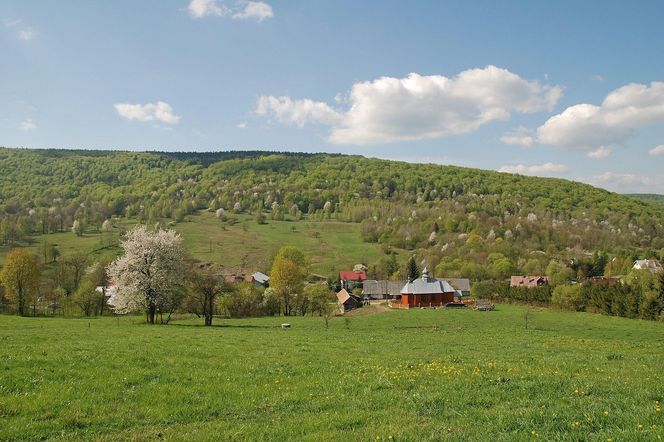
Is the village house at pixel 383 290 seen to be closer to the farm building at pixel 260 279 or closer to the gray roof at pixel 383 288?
the gray roof at pixel 383 288

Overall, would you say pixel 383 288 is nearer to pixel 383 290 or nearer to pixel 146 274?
pixel 383 290

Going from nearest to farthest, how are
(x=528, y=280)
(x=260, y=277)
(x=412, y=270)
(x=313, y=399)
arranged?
(x=313, y=399) → (x=528, y=280) → (x=412, y=270) → (x=260, y=277)

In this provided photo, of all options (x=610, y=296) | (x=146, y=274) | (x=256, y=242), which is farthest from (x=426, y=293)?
(x=256, y=242)

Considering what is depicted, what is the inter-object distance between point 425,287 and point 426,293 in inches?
54.0

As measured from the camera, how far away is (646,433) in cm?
690

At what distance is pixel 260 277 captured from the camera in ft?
408

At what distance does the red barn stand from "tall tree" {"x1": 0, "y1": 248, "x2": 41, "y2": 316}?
57843 mm

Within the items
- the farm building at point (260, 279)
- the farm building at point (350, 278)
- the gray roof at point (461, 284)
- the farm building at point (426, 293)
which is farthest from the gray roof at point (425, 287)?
the farm building at point (260, 279)

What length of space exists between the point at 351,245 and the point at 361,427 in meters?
148

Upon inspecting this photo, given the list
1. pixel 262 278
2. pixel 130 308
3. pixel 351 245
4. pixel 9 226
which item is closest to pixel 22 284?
pixel 130 308

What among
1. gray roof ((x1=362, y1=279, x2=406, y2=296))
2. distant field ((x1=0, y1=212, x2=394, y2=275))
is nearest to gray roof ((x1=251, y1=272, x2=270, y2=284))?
distant field ((x1=0, y1=212, x2=394, y2=275))

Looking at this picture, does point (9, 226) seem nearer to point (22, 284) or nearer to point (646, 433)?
point (22, 284)

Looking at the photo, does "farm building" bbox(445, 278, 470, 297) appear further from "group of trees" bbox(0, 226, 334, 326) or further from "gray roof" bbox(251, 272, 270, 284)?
"gray roof" bbox(251, 272, 270, 284)

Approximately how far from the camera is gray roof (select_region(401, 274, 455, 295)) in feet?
269
